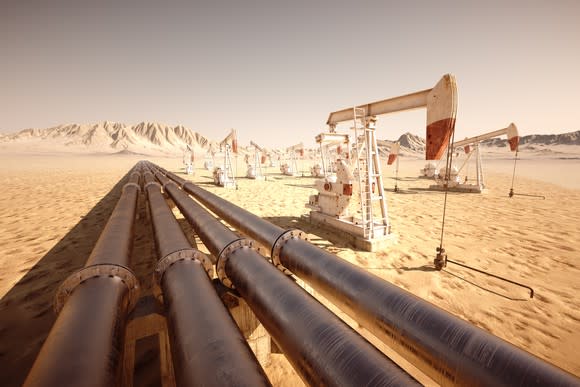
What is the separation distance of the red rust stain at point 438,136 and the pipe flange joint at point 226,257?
279 cm

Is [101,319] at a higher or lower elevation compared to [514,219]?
higher

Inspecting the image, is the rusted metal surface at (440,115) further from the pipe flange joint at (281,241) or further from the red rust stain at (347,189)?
the red rust stain at (347,189)

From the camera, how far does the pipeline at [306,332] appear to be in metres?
1.25

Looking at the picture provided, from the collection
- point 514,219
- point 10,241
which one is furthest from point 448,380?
point 514,219

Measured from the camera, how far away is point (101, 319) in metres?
1.53

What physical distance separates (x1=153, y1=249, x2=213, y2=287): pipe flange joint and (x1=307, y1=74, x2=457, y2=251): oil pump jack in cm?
326

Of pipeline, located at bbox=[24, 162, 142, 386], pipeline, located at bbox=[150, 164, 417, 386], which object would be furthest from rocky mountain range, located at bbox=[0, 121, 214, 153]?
pipeline, located at bbox=[150, 164, 417, 386]

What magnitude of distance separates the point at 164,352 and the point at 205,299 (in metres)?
1.16

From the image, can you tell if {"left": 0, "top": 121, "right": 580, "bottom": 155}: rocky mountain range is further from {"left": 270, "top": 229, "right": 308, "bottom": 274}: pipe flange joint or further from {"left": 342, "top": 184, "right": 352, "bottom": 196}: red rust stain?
{"left": 270, "top": 229, "right": 308, "bottom": 274}: pipe flange joint

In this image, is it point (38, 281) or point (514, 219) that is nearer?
point (38, 281)

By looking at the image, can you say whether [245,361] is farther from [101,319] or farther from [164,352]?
[164,352]

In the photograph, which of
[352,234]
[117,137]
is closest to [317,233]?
[352,234]

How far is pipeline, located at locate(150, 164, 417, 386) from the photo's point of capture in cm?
125

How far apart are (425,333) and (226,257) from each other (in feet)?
5.98
